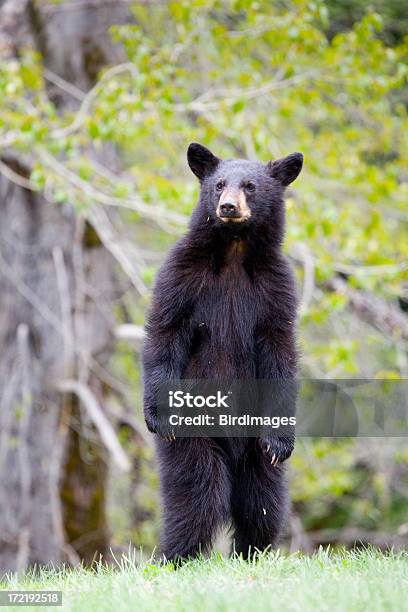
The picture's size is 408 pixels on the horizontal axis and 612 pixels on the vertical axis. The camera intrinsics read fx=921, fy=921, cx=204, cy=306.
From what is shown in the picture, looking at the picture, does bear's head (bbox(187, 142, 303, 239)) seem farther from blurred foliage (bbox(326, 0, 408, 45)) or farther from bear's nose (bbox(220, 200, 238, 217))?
blurred foliage (bbox(326, 0, 408, 45))

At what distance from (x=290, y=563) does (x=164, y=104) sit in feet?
17.2

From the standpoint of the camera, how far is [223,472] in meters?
5.63

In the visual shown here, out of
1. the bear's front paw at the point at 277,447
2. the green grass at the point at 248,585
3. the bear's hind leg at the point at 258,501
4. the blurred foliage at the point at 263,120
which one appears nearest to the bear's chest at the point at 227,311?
the bear's front paw at the point at 277,447

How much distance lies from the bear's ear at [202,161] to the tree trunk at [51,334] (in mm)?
5230

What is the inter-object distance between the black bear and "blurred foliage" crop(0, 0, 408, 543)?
2.89 meters

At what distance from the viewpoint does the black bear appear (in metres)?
5.57

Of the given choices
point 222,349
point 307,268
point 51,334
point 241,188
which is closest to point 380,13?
point 307,268

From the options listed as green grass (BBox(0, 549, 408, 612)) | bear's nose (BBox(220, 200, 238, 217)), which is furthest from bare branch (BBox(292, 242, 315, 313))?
green grass (BBox(0, 549, 408, 612))

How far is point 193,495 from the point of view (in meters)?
5.55

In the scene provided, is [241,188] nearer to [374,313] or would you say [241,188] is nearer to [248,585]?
[248,585]

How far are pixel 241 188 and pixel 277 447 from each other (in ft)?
5.43

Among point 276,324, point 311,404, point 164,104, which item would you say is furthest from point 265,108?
point 276,324

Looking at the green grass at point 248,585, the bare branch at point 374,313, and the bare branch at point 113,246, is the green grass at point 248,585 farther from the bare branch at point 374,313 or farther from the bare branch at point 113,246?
the bare branch at point 374,313

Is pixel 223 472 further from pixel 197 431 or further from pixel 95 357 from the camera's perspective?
pixel 95 357
